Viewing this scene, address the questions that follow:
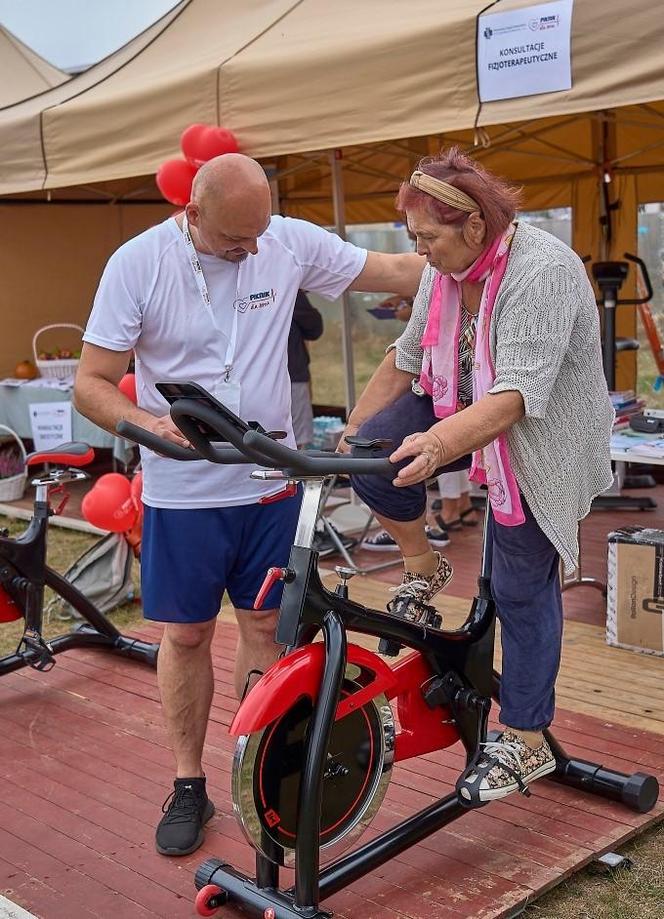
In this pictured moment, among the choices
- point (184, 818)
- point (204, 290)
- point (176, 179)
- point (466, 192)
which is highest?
point (176, 179)

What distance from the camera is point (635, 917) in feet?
8.87

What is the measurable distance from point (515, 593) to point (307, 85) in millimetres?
3364

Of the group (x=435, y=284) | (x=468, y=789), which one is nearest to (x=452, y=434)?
(x=435, y=284)

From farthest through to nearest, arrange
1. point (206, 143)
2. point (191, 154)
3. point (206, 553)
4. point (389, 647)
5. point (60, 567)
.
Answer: point (60, 567) → point (191, 154) → point (206, 143) → point (206, 553) → point (389, 647)

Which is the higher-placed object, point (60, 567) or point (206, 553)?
point (206, 553)

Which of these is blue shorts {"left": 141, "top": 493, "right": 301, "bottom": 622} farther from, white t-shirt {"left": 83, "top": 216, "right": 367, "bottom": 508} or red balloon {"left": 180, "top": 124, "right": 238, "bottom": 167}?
red balloon {"left": 180, "top": 124, "right": 238, "bottom": 167}

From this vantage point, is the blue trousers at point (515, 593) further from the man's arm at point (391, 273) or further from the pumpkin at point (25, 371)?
the pumpkin at point (25, 371)

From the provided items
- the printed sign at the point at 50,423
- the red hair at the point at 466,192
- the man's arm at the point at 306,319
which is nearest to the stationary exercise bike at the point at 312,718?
the red hair at the point at 466,192

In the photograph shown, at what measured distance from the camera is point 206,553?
9.61 ft

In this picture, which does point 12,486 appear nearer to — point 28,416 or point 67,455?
point 28,416

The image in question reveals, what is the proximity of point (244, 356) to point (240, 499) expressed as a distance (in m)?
0.37

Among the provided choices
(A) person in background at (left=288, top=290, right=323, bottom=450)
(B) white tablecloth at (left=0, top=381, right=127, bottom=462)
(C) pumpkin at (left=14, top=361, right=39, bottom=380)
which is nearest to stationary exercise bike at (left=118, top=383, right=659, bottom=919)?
(A) person in background at (left=288, top=290, right=323, bottom=450)

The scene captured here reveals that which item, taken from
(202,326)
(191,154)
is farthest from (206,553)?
(191,154)

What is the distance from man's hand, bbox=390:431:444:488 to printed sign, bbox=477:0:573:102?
8.71ft
